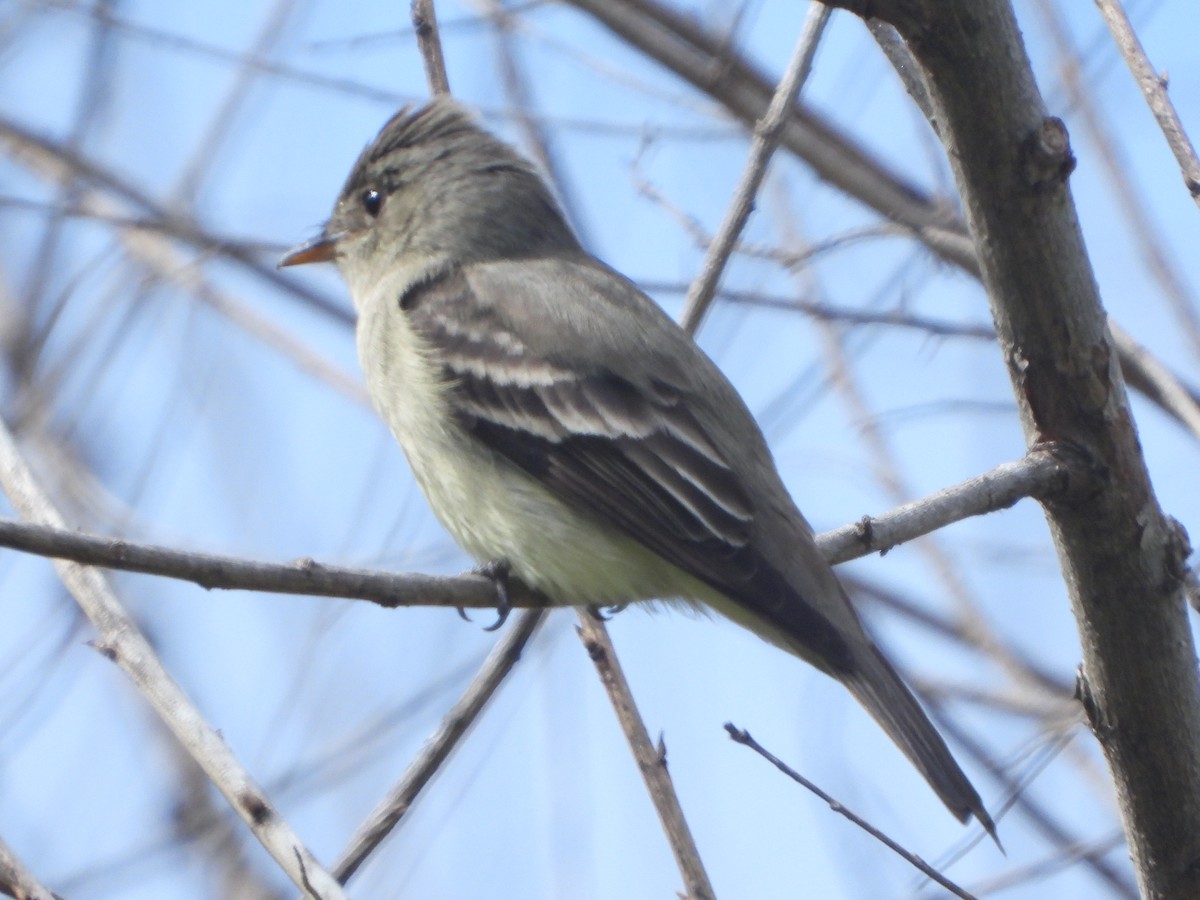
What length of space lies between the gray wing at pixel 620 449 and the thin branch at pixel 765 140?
0.47 metres

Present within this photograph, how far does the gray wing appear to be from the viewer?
3.74 meters

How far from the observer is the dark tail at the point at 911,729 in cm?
308

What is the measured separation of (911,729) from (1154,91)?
1.51 metres

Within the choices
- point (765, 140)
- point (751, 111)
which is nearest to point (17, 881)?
point (765, 140)

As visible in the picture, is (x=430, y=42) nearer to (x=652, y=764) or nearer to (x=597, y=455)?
(x=597, y=455)

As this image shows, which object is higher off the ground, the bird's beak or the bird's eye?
the bird's eye

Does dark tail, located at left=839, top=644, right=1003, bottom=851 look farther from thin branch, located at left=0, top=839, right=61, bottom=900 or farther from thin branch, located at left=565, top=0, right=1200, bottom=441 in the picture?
thin branch, located at left=0, top=839, right=61, bottom=900

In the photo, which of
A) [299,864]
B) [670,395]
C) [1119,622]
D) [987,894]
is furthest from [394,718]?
[1119,622]

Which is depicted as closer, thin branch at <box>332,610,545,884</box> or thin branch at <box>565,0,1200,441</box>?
thin branch at <box>332,610,545,884</box>

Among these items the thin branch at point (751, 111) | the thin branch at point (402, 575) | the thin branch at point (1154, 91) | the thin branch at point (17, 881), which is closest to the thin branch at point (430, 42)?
the thin branch at point (751, 111)

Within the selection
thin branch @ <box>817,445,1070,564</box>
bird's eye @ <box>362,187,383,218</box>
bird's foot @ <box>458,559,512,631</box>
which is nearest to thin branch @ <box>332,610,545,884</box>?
bird's foot @ <box>458,559,512,631</box>

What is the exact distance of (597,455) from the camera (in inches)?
163

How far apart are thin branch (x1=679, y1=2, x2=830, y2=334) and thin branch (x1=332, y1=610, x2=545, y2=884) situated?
3.67 feet

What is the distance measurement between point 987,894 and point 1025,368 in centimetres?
177
